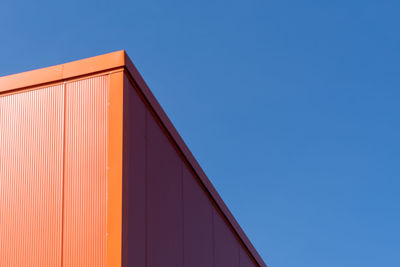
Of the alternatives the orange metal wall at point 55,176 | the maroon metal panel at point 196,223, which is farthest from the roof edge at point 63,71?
the maroon metal panel at point 196,223

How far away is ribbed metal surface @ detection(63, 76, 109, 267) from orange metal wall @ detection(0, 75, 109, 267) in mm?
12

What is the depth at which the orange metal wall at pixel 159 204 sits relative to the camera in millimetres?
8695

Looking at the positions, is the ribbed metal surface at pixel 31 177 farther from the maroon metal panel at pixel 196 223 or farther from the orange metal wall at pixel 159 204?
the maroon metal panel at pixel 196 223

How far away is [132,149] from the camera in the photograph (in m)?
8.87

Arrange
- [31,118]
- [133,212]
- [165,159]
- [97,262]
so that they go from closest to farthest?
[97,262] < [133,212] < [31,118] < [165,159]

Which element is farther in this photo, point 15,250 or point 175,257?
point 175,257

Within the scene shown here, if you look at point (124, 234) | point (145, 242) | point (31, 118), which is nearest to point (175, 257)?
point (145, 242)

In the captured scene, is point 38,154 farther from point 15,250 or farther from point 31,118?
point 15,250

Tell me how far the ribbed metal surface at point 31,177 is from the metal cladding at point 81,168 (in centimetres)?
1

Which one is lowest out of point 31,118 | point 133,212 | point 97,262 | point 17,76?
point 97,262

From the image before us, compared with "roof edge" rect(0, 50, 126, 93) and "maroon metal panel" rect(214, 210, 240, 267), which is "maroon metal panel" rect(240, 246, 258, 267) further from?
"roof edge" rect(0, 50, 126, 93)

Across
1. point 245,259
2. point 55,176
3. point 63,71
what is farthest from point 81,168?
point 245,259

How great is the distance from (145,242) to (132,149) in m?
1.41

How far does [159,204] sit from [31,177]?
2130mm
